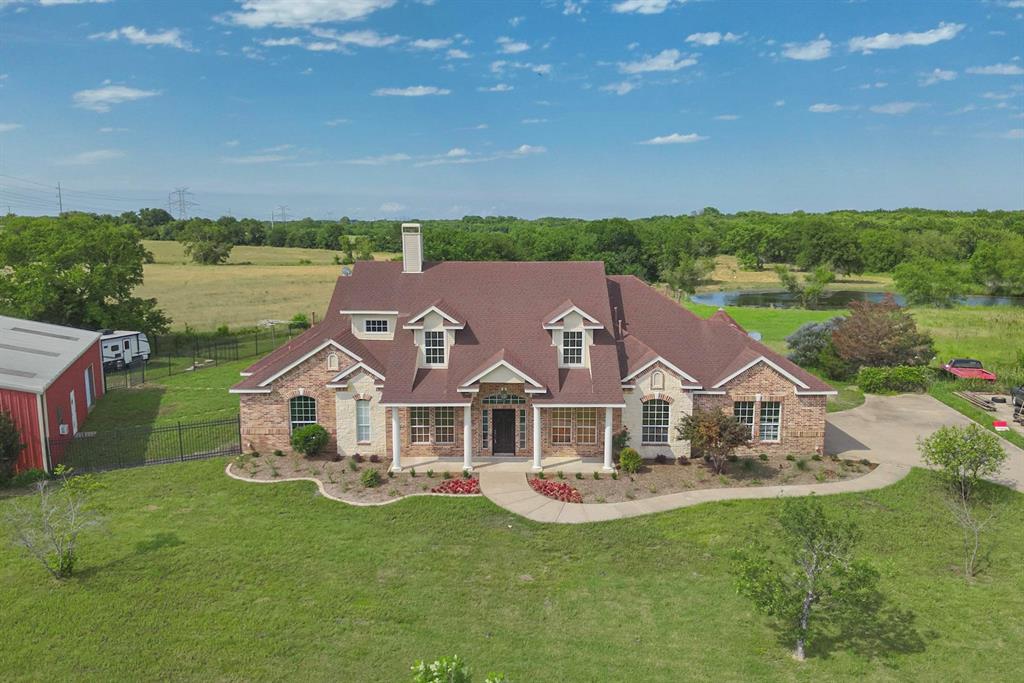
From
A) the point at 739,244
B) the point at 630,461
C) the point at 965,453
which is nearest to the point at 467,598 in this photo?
the point at 630,461

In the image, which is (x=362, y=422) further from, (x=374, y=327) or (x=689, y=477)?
(x=689, y=477)

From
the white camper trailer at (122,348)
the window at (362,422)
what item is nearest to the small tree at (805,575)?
the window at (362,422)

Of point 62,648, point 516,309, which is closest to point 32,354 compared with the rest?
point 62,648

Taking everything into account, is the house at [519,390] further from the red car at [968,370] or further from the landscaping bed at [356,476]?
the red car at [968,370]

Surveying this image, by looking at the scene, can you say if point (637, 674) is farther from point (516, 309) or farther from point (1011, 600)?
point (516, 309)

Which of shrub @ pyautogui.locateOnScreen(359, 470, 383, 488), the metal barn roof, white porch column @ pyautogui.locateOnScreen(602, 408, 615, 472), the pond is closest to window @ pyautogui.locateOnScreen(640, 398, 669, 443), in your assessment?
white porch column @ pyautogui.locateOnScreen(602, 408, 615, 472)

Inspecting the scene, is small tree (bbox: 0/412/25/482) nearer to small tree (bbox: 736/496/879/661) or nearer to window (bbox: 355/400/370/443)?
window (bbox: 355/400/370/443)

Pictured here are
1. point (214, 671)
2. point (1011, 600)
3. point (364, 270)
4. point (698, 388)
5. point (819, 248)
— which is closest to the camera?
point (214, 671)
